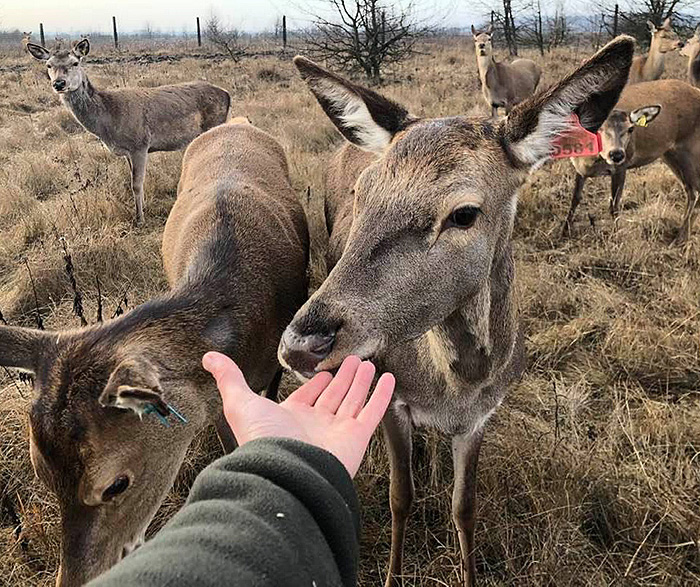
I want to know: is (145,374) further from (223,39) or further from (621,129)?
(223,39)

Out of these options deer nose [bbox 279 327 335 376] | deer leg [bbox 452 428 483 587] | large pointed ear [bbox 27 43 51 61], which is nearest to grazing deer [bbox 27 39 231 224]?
large pointed ear [bbox 27 43 51 61]

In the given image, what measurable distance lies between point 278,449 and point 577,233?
6.08 meters

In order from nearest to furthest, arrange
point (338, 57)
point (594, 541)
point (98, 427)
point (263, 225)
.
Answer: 1. point (98, 427)
2. point (594, 541)
3. point (263, 225)
4. point (338, 57)

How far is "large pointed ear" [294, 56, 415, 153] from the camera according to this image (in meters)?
2.61

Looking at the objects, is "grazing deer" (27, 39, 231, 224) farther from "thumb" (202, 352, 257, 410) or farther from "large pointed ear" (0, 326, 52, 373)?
"thumb" (202, 352, 257, 410)

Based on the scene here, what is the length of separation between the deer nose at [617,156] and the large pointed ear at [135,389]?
5.93 meters

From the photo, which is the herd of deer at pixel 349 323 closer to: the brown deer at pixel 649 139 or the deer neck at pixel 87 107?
A: the brown deer at pixel 649 139

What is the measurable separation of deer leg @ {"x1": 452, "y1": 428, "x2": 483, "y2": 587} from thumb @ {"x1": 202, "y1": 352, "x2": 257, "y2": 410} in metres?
1.50

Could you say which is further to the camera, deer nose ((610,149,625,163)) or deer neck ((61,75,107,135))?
deer neck ((61,75,107,135))

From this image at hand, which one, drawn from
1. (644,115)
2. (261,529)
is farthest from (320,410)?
(644,115)

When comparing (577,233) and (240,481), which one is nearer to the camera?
(240,481)

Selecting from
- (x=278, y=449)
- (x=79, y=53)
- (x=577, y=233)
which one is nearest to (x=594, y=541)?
(x=278, y=449)

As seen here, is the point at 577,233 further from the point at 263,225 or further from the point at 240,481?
the point at 240,481

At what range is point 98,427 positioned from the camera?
2.16 m
